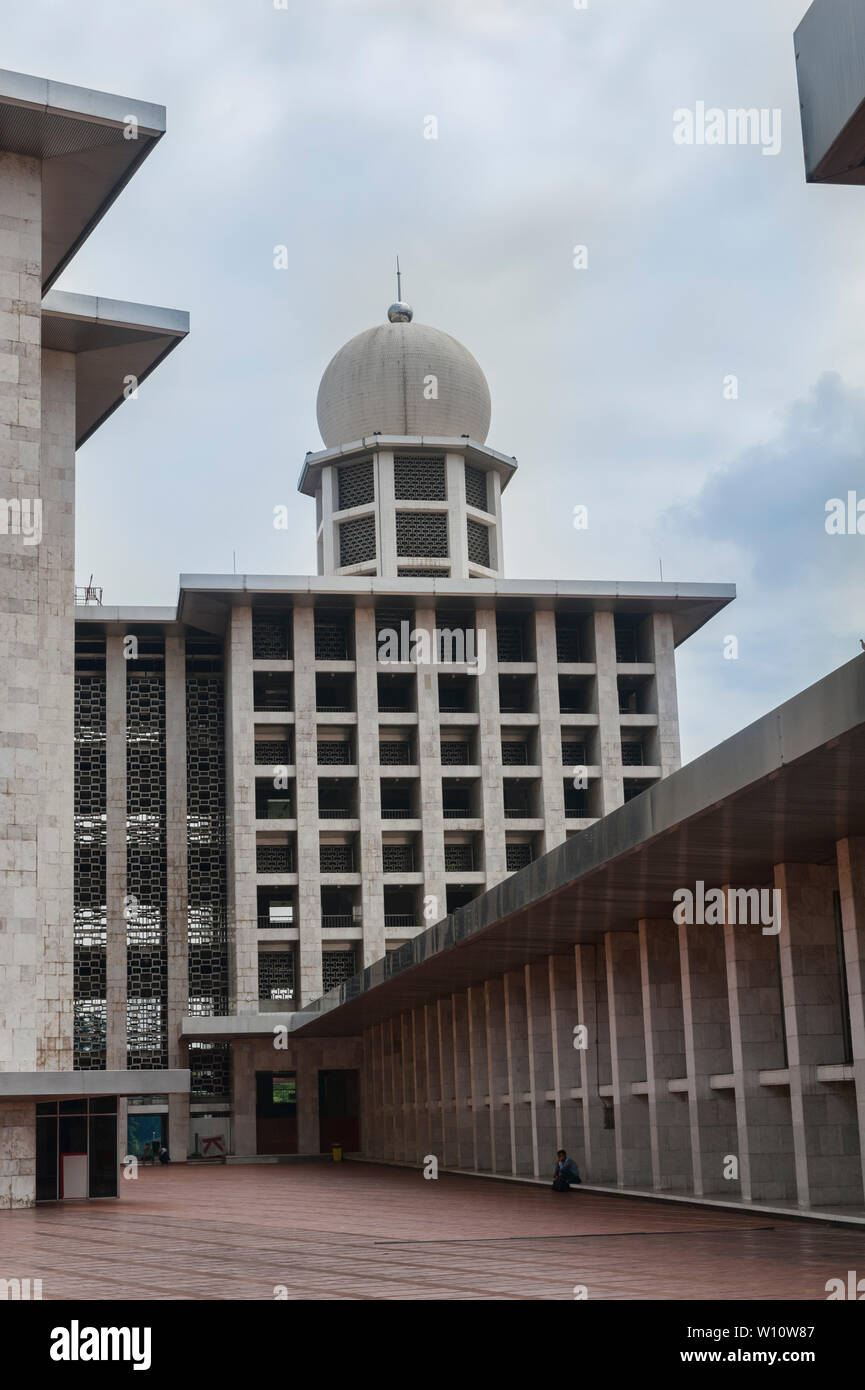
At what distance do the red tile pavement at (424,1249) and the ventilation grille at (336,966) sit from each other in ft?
109

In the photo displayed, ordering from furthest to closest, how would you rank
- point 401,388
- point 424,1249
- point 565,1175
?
point 401,388
point 565,1175
point 424,1249

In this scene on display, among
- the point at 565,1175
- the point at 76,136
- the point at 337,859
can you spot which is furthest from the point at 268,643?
the point at 565,1175

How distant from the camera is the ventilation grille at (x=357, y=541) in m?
68.8

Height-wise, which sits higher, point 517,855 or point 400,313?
point 400,313

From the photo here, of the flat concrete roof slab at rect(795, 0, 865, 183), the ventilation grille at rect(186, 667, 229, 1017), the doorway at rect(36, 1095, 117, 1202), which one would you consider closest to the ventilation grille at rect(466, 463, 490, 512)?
the ventilation grille at rect(186, 667, 229, 1017)

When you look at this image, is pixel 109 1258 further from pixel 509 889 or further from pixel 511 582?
pixel 511 582

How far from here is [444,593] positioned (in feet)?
212

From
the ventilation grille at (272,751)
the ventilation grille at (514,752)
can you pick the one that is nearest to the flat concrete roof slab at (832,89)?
the ventilation grille at (272,751)

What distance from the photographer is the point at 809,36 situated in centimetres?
1132

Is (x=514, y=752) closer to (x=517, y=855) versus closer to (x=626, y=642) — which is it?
(x=517, y=855)

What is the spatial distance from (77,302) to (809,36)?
90.1ft

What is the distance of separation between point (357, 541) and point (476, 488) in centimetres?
604

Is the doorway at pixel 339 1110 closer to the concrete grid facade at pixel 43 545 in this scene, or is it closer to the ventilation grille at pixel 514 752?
the ventilation grille at pixel 514 752

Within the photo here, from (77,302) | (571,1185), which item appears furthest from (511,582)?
(571,1185)
